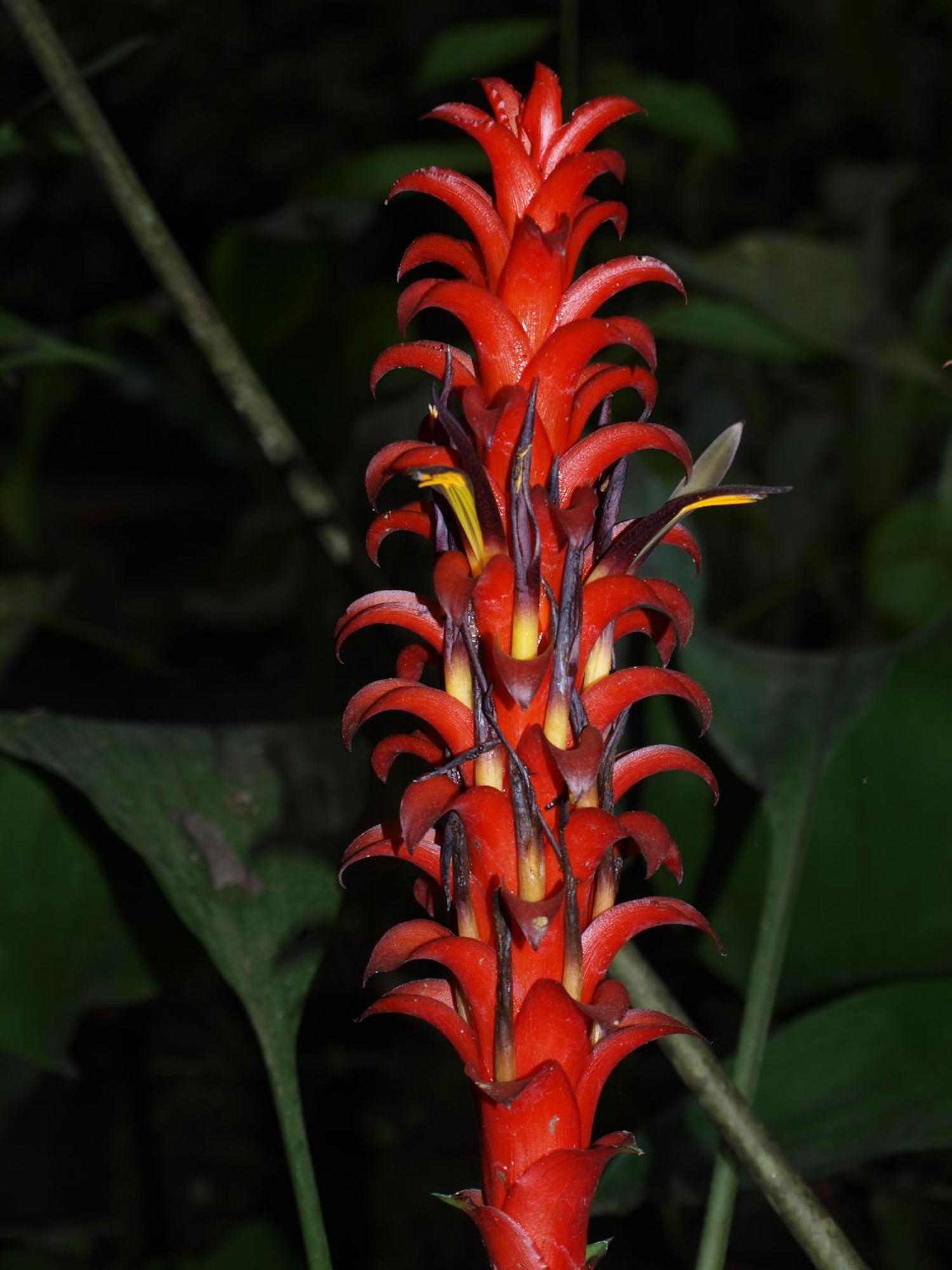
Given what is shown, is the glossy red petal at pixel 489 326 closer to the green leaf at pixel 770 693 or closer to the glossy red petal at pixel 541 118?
the glossy red petal at pixel 541 118

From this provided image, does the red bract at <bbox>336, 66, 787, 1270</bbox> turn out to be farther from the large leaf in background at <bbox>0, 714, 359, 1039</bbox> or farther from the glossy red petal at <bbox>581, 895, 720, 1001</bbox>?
the large leaf in background at <bbox>0, 714, 359, 1039</bbox>

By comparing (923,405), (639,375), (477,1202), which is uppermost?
(923,405)

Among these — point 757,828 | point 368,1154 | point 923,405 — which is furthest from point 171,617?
point 757,828

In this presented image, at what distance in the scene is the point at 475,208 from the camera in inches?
9.3

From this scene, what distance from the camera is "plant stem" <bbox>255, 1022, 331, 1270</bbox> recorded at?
34 centimetres

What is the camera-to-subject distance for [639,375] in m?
0.24

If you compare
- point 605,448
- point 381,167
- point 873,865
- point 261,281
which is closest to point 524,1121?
point 605,448

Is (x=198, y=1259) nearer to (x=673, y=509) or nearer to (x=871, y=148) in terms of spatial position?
(x=673, y=509)

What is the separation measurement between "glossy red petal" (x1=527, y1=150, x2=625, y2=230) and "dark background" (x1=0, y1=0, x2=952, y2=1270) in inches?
9.4

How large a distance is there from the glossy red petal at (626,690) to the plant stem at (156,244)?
244mm

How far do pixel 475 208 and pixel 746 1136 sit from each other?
24 cm

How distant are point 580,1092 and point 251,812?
192 millimetres

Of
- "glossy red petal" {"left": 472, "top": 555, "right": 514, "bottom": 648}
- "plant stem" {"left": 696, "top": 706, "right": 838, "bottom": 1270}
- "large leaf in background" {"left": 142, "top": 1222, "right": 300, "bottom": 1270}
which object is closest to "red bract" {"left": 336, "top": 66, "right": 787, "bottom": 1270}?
"glossy red petal" {"left": 472, "top": 555, "right": 514, "bottom": 648}

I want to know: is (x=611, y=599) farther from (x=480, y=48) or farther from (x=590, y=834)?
(x=480, y=48)
